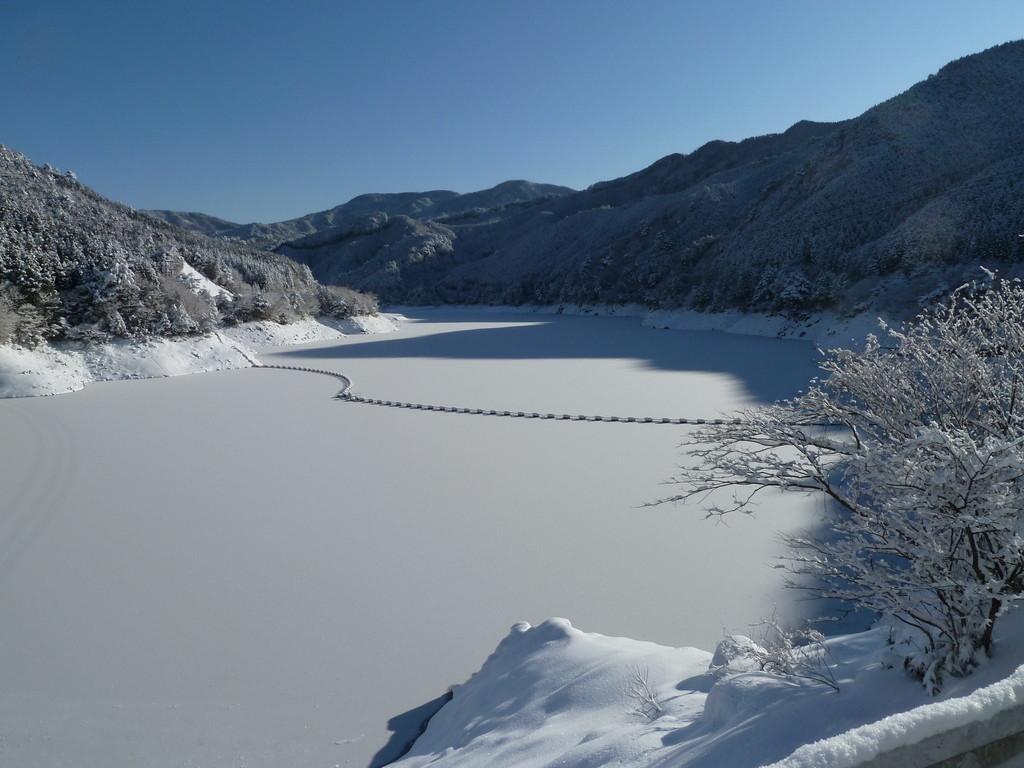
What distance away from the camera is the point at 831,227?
1351 inches

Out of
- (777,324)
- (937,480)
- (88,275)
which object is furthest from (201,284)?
(937,480)

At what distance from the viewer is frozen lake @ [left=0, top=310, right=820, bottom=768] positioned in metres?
3.44

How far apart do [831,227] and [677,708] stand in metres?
36.9

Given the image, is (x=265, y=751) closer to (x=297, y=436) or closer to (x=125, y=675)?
(x=125, y=675)

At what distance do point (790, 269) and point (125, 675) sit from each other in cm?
3254

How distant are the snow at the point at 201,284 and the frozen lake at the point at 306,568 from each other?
13243mm

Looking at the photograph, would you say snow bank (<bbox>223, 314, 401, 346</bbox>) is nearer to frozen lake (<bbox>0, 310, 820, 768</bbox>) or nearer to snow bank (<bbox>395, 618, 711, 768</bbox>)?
frozen lake (<bbox>0, 310, 820, 768</bbox>)

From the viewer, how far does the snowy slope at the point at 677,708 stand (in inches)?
69.8

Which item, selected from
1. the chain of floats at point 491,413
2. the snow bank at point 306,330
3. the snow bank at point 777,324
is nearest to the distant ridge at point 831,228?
the snow bank at point 777,324

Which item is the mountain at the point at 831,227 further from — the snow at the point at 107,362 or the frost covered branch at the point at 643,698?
the frost covered branch at the point at 643,698

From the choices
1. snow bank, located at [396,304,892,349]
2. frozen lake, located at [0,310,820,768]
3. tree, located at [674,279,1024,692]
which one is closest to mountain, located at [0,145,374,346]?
frozen lake, located at [0,310,820,768]

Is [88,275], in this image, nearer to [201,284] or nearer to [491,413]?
[201,284]

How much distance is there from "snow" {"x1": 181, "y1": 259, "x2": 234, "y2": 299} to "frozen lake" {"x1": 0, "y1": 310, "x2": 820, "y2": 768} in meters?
13.2

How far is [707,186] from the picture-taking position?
191 ft
